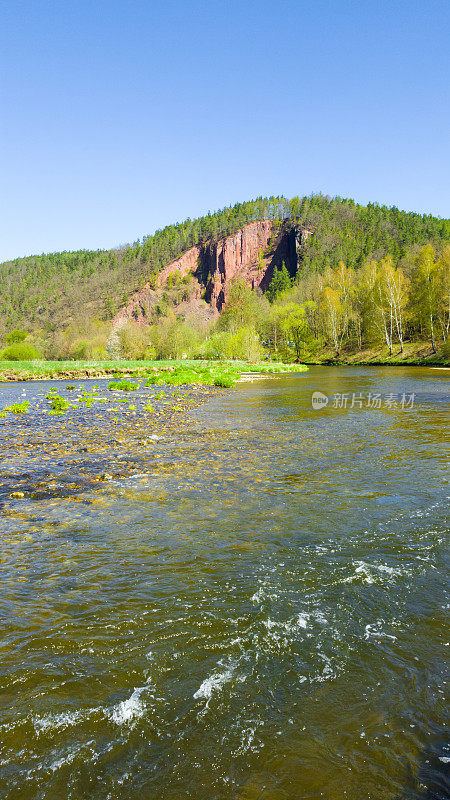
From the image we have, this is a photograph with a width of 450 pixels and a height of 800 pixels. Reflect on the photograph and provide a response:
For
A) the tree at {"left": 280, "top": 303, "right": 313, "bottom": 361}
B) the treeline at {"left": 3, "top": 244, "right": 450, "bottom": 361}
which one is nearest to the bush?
the treeline at {"left": 3, "top": 244, "right": 450, "bottom": 361}

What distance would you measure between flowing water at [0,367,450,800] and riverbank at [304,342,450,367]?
56.4m

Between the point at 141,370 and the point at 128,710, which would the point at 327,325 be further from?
the point at 128,710

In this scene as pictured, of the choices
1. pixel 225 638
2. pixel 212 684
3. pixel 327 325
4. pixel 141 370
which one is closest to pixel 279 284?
pixel 327 325

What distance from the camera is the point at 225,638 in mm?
4141

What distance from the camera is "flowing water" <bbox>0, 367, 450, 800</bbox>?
2.80m

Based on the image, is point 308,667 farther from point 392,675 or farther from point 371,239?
point 371,239

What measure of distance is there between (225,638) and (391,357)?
72952mm

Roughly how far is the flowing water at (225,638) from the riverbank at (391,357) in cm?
5641

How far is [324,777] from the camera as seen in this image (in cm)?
271

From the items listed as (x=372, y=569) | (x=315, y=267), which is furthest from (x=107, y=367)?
(x=315, y=267)

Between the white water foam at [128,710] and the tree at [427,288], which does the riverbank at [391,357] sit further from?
the white water foam at [128,710]

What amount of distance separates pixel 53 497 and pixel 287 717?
700 centimetres

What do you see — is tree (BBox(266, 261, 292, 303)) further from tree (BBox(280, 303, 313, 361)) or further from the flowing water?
the flowing water

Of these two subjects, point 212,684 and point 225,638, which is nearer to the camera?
point 212,684
